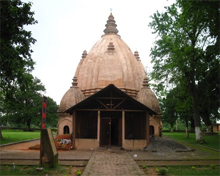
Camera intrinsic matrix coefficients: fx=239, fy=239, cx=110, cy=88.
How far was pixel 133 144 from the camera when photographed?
1786 cm

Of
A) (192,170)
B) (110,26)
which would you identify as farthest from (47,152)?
(110,26)

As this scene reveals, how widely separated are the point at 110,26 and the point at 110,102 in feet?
64.7

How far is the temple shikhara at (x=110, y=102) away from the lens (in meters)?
18.0

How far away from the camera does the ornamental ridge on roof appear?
34.7 m

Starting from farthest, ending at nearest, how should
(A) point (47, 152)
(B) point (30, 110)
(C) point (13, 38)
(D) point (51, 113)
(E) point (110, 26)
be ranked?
(D) point (51, 113) → (B) point (30, 110) → (E) point (110, 26) → (C) point (13, 38) → (A) point (47, 152)

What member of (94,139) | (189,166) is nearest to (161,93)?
(94,139)

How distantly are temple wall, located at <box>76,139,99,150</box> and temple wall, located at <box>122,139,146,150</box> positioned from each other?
2.08m

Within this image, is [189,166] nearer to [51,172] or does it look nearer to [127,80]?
[51,172]

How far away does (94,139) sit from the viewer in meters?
17.8

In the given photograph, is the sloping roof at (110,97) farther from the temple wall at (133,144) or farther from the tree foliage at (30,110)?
the tree foliage at (30,110)

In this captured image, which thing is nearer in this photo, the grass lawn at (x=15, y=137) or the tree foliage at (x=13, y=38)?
the tree foliage at (x=13, y=38)

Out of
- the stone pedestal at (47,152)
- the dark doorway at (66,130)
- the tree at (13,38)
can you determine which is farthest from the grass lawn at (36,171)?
the dark doorway at (66,130)

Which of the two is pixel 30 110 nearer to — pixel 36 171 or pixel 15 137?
pixel 15 137

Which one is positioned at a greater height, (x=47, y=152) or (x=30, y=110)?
(x=30, y=110)
